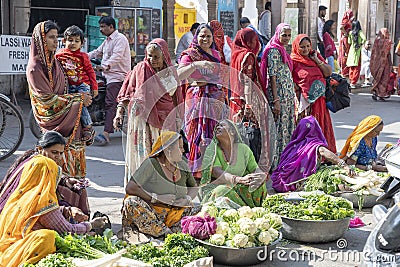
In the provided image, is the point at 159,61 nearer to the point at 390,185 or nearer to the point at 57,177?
the point at 57,177

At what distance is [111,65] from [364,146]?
3.71m

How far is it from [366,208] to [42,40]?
10.8 ft

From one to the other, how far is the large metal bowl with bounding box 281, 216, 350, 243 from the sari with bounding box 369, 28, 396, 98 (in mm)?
10453

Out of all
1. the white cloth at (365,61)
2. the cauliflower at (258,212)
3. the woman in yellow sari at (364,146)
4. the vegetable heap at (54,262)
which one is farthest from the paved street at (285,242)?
the white cloth at (365,61)

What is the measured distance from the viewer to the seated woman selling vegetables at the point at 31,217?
3.68m

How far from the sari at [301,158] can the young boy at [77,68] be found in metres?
1.96

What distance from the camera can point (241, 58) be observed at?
6699mm

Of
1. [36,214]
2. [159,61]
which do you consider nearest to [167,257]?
[36,214]

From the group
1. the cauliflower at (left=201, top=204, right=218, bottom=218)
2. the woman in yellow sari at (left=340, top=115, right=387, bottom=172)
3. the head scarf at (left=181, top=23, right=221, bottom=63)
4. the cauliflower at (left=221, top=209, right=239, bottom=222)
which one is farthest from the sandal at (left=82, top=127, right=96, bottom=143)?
the woman in yellow sari at (left=340, top=115, right=387, bottom=172)

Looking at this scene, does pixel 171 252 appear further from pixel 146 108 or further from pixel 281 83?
pixel 281 83

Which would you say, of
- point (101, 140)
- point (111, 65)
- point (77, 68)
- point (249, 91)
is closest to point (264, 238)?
point (249, 91)

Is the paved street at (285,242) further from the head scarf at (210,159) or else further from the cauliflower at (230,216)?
the head scarf at (210,159)

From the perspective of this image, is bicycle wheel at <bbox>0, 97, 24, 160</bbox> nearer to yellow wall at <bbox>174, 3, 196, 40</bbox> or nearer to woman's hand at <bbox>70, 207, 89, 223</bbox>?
woman's hand at <bbox>70, 207, 89, 223</bbox>

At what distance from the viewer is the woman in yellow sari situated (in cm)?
663
